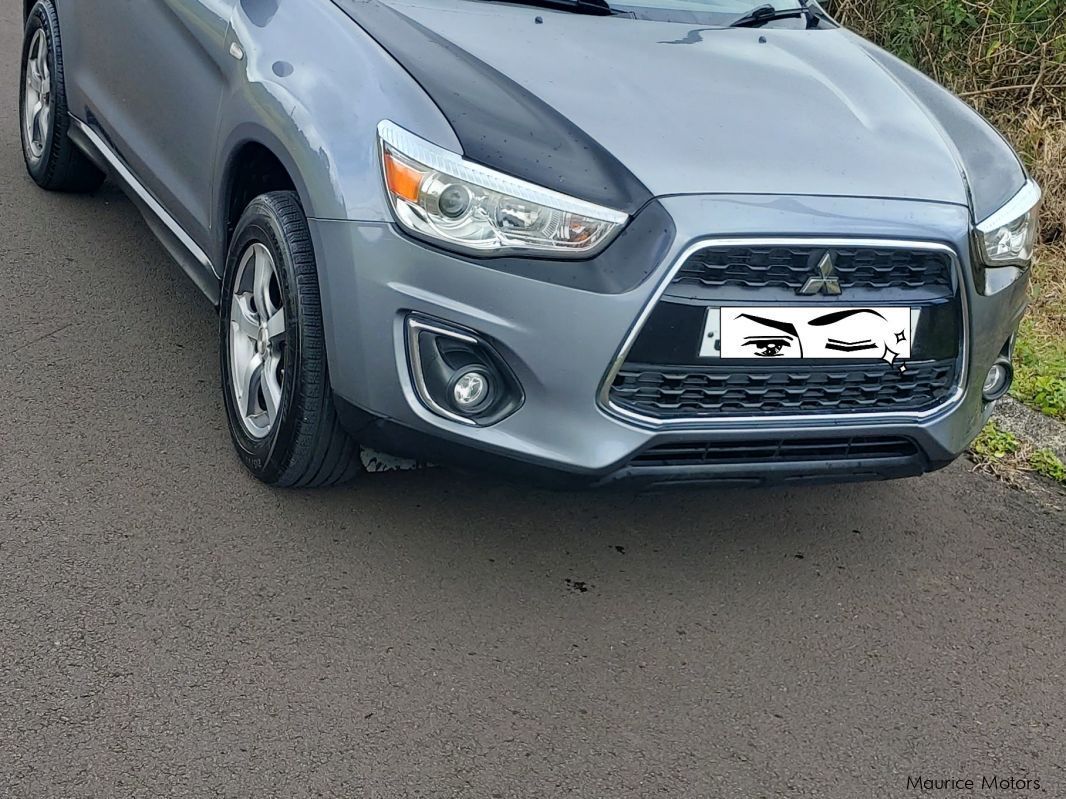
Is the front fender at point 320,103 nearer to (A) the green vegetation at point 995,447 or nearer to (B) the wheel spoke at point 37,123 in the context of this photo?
(B) the wheel spoke at point 37,123

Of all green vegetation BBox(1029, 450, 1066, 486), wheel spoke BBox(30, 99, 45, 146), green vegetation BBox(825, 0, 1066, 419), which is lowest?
green vegetation BBox(1029, 450, 1066, 486)

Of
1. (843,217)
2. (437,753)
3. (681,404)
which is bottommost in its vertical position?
(437,753)

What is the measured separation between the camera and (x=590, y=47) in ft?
11.0

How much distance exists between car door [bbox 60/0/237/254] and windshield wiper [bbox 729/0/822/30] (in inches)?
58.2

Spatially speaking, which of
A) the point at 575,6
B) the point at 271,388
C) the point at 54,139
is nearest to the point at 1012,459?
the point at 575,6

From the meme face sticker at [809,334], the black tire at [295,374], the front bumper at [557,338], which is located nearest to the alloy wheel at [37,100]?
the black tire at [295,374]

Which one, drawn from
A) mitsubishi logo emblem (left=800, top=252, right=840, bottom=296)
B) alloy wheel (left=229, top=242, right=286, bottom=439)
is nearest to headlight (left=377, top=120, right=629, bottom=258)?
mitsubishi logo emblem (left=800, top=252, right=840, bottom=296)

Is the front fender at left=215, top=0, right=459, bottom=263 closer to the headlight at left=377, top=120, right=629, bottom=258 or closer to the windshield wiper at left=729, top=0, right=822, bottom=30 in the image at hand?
the headlight at left=377, top=120, right=629, bottom=258

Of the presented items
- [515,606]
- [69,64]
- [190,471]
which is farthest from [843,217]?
[69,64]

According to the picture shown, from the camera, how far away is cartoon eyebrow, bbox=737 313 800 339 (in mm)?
2867

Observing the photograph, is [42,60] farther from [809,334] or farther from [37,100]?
[809,334]

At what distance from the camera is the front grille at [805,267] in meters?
2.84

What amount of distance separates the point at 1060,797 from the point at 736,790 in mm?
689

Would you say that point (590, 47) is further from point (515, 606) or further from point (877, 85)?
point (515, 606)
